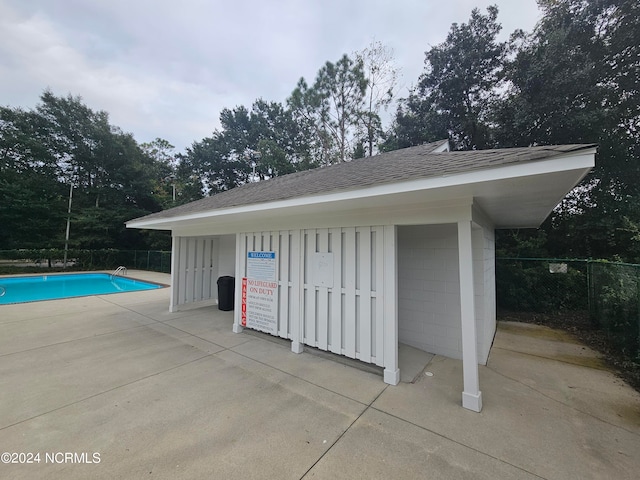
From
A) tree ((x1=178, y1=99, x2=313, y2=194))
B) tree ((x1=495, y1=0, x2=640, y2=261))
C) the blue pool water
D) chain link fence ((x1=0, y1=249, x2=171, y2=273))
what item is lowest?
the blue pool water

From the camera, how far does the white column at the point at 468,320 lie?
2758 millimetres

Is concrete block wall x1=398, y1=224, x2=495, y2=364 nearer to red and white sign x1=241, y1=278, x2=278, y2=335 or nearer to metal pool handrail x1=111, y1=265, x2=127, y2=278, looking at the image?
red and white sign x1=241, y1=278, x2=278, y2=335

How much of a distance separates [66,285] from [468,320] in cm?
1838

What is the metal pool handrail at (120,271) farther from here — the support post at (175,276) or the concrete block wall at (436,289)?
the concrete block wall at (436,289)

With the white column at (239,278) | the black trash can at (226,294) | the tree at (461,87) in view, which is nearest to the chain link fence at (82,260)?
the black trash can at (226,294)

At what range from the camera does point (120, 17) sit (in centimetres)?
633

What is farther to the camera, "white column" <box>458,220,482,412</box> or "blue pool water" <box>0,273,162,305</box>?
"blue pool water" <box>0,273,162,305</box>

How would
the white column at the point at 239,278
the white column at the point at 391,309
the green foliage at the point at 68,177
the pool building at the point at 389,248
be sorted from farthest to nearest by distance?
the green foliage at the point at 68,177
the white column at the point at 239,278
the white column at the point at 391,309
the pool building at the point at 389,248

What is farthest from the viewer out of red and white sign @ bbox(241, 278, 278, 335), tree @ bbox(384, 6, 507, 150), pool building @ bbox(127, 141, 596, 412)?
tree @ bbox(384, 6, 507, 150)

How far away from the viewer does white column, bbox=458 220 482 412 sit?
2758 millimetres

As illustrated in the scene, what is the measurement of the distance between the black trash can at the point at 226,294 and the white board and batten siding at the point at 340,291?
296 centimetres

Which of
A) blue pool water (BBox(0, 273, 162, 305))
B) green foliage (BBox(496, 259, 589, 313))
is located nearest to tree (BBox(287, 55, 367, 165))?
green foliage (BBox(496, 259, 589, 313))

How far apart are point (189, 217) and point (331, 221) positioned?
303cm

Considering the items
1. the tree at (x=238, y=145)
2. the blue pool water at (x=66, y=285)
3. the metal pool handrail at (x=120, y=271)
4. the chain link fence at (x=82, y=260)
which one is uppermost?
the tree at (x=238, y=145)
